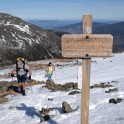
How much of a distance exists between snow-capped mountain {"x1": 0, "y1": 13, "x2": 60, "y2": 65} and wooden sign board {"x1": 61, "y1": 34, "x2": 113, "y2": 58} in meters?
141

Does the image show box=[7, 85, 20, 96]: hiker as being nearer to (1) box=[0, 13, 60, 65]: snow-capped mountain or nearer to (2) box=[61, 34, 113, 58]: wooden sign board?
(2) box=[61, 34, 113, 58]: wooden sign board

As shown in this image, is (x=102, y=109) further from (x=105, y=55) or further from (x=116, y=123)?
(x=105, y=55)

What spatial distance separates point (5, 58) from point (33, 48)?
2450cm

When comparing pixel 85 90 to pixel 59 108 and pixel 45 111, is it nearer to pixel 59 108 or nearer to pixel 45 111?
pixel 45 111

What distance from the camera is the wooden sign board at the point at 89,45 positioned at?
36.6 feet

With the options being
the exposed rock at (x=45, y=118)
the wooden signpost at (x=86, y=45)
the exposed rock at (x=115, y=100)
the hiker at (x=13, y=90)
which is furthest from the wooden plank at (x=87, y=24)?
the hiker at (x=13, y=90)

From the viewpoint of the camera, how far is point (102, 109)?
55.2ft

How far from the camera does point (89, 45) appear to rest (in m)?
11.2

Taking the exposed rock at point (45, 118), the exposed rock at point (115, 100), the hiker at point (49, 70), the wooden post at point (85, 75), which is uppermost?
the wooden post at point (85, 75)

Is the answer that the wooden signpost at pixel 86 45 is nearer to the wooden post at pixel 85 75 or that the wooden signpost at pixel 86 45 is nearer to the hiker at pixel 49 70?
the wooden post at pixel 85 75

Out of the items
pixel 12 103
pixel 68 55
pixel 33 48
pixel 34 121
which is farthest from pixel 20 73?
pixel 33 48

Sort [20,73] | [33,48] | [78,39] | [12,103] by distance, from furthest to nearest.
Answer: [33,48], [20,73], [12,103], [78,39]

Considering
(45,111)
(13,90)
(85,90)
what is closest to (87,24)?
(85,90)

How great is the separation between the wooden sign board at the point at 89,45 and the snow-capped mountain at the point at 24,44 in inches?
5556
